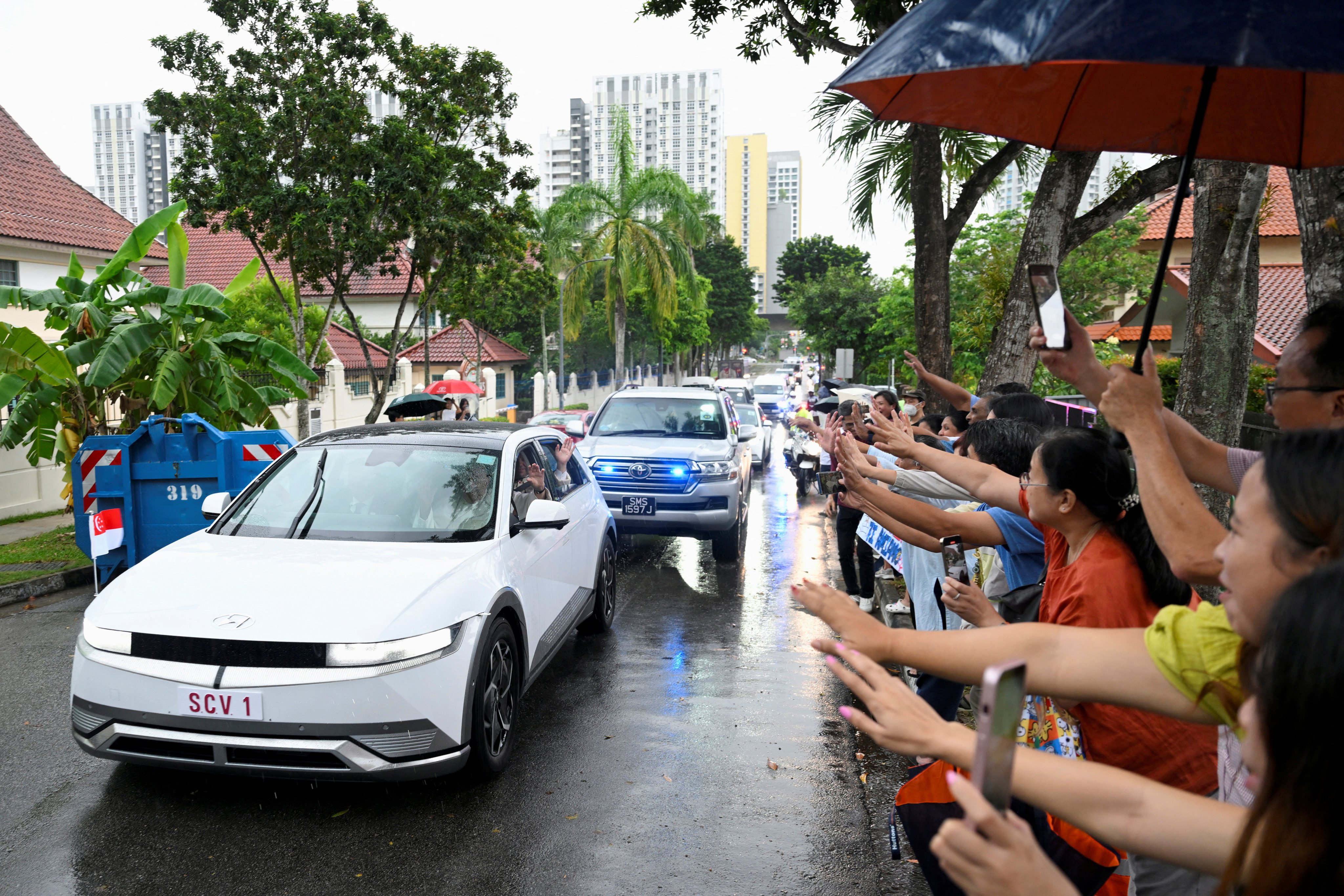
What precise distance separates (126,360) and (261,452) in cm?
189

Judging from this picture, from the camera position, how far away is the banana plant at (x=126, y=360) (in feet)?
31.2


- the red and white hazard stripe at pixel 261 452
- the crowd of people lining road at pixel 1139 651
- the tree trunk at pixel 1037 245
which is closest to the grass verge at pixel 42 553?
the red and white hazard stripe at pixel 261 452

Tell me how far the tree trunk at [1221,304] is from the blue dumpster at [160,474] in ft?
24.2

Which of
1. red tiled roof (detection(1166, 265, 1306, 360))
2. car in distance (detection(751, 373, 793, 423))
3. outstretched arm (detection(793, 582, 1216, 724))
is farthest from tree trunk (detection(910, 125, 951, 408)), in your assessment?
car in distance (detection(751, 373, 793, 423))

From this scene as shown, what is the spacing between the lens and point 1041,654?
6.39 feet

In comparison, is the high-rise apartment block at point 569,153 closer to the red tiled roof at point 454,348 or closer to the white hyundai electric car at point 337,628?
the red tiled roof at point 454,348

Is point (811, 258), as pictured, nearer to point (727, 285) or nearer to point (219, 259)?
point (727, 285)

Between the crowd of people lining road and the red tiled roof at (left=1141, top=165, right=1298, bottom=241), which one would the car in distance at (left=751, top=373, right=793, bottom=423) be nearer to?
the red tiled roof at (left=1141, top=165, right=1298, bottom=241)

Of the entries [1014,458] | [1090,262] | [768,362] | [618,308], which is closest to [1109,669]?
[1014,458]

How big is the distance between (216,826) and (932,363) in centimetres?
750

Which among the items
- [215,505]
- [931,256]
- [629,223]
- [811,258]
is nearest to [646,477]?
[931,256]

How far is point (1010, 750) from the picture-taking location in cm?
121

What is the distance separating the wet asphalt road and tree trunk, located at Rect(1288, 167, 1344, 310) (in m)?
3.11

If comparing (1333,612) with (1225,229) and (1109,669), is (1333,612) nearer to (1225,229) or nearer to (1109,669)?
(1109,669)
